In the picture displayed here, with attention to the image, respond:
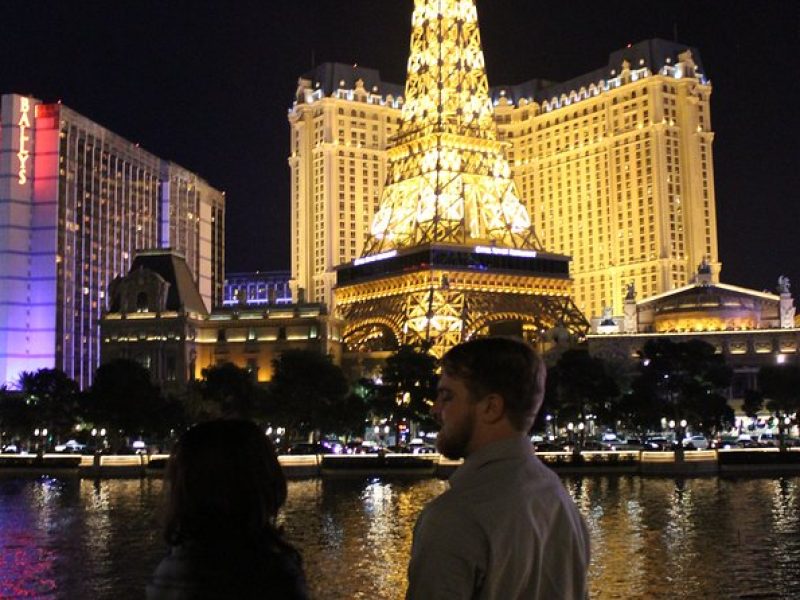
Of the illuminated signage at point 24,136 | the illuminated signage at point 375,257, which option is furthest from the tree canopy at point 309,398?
the illuminated signage at point 24,136

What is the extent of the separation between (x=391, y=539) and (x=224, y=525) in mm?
33008

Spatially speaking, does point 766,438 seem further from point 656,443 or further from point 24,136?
point 24,136

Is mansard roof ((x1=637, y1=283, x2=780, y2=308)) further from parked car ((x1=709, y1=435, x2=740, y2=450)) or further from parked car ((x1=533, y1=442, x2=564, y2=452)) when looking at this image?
parked car ((x1=533, y1=442, x2=564, y2=452))

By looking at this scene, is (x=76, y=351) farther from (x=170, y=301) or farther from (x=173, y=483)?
(x=173, y=483)

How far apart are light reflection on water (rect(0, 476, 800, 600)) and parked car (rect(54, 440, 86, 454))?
48.8 meters

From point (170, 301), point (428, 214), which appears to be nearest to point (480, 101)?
point (428, 214)

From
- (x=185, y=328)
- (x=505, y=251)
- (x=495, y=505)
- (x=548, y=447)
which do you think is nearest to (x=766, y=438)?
(x=548, y=447)

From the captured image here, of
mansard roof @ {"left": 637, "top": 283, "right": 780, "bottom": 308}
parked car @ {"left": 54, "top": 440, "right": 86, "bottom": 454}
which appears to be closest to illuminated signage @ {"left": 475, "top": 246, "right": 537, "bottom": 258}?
mansard roof @ {"left": 637, "top": 283, "right": 780, "bottom": 308}

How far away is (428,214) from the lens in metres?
144

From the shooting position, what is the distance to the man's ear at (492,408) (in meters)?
6.24

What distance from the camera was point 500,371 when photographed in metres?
6.27

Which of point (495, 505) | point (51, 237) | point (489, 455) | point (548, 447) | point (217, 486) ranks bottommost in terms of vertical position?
point (548, 447)

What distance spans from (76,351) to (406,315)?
53992 millimetres

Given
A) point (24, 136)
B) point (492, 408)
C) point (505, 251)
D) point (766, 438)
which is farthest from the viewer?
point (24, 136)
